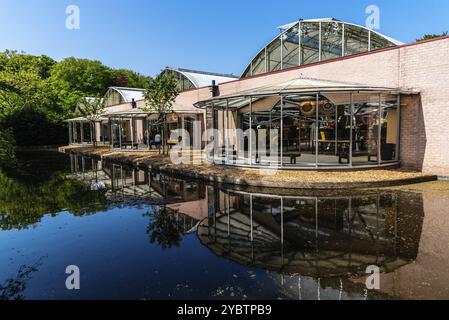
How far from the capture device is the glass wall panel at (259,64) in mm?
17984

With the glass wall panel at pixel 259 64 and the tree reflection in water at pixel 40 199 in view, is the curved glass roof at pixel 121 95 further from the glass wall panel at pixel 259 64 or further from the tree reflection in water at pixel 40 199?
the tree reflection in water at pixel 40 199

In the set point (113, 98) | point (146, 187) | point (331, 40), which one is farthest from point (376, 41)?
point (113, 98)

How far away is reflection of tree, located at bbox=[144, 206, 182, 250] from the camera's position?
17.2ft

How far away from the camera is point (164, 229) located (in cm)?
592

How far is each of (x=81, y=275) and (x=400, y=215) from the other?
5.77 meters

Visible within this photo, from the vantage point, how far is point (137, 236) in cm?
557

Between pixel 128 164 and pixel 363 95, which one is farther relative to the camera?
pixel 128 164

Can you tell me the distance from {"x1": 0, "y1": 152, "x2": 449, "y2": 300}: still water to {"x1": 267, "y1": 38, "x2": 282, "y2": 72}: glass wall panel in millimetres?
10306

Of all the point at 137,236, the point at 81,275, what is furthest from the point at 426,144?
the point at 81,275

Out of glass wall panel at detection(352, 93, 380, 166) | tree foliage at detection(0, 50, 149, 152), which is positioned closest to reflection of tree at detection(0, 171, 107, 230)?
glass wall panel at detection(352, 93, 380, 166)
